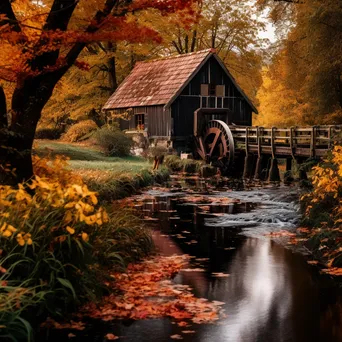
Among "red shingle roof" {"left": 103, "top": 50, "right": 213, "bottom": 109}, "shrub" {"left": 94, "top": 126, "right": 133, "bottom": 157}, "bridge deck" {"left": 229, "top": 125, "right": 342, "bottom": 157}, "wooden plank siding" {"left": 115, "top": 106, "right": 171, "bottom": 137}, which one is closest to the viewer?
"bridge deck" {"left": 229, "top": 125, "right": 342, "bottom": 157}

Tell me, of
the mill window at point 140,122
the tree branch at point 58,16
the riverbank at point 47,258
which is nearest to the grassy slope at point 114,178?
the tree branch at point 58,16

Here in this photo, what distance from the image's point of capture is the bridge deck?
22391 mm

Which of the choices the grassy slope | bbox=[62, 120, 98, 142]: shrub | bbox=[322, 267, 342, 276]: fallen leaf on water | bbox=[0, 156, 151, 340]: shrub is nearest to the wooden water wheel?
the grassy slope

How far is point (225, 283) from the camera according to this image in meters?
8.02

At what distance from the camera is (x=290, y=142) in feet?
79.3

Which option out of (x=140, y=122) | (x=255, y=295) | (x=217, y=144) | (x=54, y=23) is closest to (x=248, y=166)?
(x=217, y=144)

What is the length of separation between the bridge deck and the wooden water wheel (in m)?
0.47

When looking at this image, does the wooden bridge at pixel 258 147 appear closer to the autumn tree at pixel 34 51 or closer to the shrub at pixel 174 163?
the shrub at pixel 174 163

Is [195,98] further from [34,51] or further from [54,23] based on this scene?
[34,51]

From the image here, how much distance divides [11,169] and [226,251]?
4.04 meters

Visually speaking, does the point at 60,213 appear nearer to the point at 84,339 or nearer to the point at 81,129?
the point at 84,339

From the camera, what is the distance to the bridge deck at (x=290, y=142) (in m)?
22.4

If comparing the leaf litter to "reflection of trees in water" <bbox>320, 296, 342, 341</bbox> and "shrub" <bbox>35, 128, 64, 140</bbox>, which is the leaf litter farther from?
"shrub" <bbox>35, 128, 64, 140</bbox>

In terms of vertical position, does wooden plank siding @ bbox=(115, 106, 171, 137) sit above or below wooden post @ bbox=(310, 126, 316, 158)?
above
